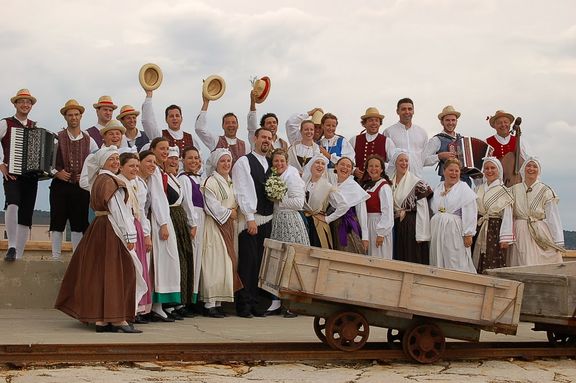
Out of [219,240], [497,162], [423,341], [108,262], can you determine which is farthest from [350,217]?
[423,341]

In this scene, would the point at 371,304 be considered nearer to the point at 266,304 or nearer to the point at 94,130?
the point at 266,304

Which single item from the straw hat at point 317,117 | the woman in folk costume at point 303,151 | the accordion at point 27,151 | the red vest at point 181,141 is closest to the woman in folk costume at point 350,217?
the woman in folk costume at point 303,151

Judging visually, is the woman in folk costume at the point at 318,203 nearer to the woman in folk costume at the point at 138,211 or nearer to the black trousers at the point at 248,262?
the black trousers at the point at 248,262

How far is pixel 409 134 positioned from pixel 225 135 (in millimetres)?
2547

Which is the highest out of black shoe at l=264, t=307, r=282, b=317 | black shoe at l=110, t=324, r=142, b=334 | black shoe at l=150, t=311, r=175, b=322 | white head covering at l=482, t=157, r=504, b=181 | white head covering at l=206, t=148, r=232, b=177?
white head covering at l=482, t=157, r=504, b=181

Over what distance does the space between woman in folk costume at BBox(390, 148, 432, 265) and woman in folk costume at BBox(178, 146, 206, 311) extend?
2.53 meters

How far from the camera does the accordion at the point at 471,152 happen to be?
12.7 m

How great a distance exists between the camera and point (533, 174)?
11961mm

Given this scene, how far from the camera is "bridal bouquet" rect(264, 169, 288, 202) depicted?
37.6 ft

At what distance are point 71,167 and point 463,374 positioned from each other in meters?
5.69

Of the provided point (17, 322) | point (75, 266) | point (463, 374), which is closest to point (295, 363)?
point (463, 374)

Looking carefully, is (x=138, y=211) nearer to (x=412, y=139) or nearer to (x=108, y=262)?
(x=108, y=262)

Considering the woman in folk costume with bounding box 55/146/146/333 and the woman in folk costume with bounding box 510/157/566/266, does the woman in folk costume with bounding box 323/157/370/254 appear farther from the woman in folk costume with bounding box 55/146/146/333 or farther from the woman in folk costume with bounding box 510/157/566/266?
the woman in folk costume with bounding box 55/146/146/333

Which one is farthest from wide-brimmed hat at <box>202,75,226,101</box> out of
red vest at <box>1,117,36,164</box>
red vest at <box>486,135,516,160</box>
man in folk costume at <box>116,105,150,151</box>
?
red vest at <box>486,135,516,160</box>
